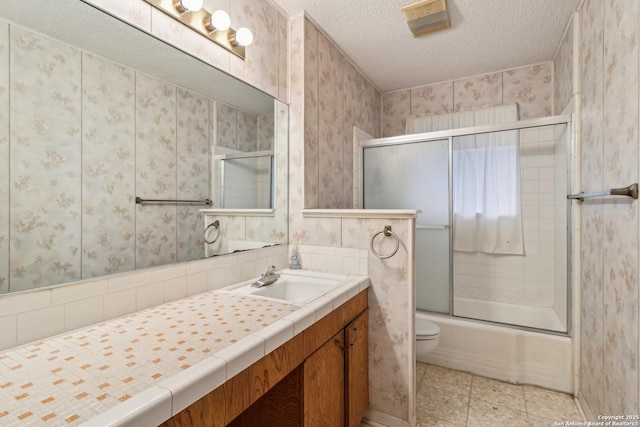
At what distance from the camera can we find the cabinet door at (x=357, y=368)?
4.66ft

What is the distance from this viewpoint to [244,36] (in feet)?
5.08

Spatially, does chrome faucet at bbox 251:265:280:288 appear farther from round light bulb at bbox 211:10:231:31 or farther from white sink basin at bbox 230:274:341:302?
round light bulb at bbox 211:10:231:31

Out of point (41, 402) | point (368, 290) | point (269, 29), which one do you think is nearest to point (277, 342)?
point (41, 402)

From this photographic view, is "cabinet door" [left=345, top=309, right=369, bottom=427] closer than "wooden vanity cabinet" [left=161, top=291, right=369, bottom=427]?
No

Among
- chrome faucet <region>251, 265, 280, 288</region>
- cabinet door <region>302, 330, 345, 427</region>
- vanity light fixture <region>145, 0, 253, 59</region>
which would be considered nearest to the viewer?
Result: cabinet door <region>302, 330, 345, 427</region>

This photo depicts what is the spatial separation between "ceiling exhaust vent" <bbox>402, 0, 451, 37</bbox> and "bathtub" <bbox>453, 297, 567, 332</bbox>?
205cm

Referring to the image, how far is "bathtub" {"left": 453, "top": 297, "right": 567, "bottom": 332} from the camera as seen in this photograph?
238cm

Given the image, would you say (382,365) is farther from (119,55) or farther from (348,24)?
(348,24)

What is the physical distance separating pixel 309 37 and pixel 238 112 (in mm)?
826

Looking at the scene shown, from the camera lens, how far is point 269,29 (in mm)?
1831

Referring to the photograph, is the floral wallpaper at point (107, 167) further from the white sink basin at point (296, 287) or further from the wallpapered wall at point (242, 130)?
the white sink basin at point (296, 287)

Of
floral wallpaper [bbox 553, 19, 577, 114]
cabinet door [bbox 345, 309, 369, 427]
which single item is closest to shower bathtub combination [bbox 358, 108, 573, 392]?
floral wallpaper [bbox 553, 19, 577, 114]

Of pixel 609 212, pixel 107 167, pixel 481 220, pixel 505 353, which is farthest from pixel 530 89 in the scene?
pixel 107 167

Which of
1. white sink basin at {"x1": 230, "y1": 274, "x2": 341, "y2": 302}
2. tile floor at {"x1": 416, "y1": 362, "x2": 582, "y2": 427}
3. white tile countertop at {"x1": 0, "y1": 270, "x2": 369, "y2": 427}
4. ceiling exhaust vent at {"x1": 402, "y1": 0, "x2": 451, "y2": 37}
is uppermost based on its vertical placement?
ceiling exhaust vent at {"x1": 402, "y1": 0, "x2": 451, "y2": 37}
